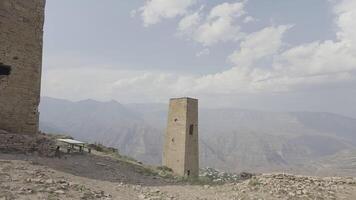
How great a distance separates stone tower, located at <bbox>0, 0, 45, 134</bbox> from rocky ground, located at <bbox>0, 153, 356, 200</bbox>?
238cm

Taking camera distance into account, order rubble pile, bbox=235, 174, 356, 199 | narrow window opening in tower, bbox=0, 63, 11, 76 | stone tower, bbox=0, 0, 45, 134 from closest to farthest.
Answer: rubble pile, bbox=235, 174, 356, 199 < stone tower, bbox=0, 0, 45, 134 < narrow window opening in tower, bbox=0, 63, 11, 76

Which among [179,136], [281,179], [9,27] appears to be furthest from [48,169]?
[179,136]

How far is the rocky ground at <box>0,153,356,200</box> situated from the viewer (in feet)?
34.6

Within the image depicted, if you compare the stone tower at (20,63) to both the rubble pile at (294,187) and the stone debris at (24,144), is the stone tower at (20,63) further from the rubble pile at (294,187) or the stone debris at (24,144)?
the rubble pile at (294,187)

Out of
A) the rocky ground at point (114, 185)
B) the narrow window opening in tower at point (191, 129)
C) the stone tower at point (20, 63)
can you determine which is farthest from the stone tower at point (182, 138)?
the stone tower at point (20, 63)

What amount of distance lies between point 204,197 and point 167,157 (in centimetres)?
1841

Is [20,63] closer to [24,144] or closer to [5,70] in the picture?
[5,70]

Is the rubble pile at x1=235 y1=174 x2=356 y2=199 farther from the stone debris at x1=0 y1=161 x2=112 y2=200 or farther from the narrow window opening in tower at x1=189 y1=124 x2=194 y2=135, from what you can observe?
the narrow window opening in tower at x1=189 y1=124 x2=194 y2=135

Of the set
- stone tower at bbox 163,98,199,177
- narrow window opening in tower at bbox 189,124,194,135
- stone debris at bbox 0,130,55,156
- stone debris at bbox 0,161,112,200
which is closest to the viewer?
stone debris at bbox 0,161,112,200

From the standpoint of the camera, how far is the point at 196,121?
→ 3100cm

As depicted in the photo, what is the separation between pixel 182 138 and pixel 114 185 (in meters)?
17.2

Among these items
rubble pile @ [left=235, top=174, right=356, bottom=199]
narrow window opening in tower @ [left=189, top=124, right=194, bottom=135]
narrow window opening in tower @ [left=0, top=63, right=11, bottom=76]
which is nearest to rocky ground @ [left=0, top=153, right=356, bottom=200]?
rubble pile @ [left=235, top=174, right=356, bottom=199]

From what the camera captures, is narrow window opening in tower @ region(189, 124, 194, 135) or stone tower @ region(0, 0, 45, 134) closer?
stone tower @ region(0, 0, 45, 134)

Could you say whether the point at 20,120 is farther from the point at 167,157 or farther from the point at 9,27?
the point at 167,157
